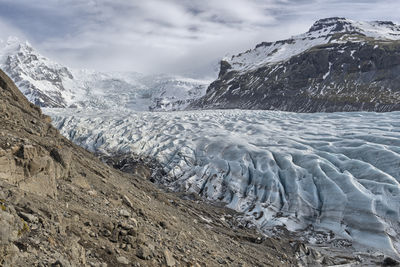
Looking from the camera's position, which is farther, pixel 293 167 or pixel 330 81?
pixel 330 81

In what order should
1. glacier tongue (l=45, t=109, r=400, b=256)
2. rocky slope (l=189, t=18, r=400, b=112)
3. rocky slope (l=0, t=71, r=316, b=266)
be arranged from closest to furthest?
rocky slope (l=0, t=71, r=316, b=266), glacier tongue (l=45, t=109, r=400, b=256), rocky slope (l=189, t=18, r=400, b=112)

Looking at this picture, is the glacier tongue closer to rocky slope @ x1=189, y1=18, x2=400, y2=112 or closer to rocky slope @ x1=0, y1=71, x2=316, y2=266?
rocky slope @ x1=0, y1=71, x2=316, y2=266

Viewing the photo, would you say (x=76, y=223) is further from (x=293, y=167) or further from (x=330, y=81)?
(x=330, y=81)

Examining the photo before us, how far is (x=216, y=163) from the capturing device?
94.1 feet

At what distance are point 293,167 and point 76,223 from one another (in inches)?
767

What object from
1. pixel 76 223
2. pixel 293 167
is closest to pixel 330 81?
pixel 293 167

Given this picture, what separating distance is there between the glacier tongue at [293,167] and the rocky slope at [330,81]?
92.1 m

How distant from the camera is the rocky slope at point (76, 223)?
6332 millimetres

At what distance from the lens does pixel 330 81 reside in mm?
148375

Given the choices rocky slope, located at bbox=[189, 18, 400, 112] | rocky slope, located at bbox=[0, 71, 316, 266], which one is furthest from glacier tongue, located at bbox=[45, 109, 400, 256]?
rocky slope, located at bbox=[189, 18, 400, 112]

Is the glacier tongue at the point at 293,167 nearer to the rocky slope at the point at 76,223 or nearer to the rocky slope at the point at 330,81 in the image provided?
the rocky slope at the point at 76,223

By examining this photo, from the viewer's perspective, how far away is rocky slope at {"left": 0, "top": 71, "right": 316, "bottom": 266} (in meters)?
6.33

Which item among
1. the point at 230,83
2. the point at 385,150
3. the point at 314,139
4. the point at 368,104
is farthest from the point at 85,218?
the point at 230,83

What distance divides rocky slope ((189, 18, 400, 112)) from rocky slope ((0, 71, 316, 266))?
115 meters
